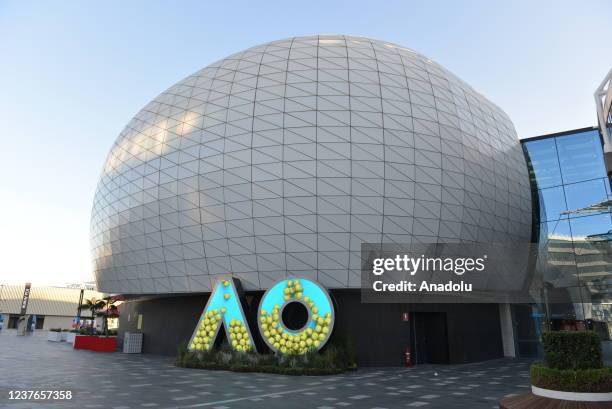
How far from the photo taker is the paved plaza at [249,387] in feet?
44.2

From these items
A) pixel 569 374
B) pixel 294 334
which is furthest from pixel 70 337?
pixel 569 374

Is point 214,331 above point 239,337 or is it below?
above

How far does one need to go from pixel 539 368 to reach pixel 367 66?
23.7 metres

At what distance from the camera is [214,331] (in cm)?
2470

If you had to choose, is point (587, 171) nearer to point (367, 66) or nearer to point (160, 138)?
point (367, 66)

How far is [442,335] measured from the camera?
2811 centimetres

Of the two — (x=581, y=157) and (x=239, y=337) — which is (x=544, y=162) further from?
(x=239, y=337)

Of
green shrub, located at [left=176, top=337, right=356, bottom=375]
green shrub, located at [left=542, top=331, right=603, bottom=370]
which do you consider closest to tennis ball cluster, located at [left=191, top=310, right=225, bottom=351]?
green shrub, located at [left=176, top=337, right=356, bottom=375]

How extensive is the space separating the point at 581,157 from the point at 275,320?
27.4m

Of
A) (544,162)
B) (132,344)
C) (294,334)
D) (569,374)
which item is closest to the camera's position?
(569,374)

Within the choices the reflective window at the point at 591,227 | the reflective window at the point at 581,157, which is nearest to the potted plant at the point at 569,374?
the reflective window at the point at 591,227

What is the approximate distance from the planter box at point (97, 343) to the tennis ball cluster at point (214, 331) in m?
15.3

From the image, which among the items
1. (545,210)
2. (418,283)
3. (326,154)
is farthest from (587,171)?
(326,154)

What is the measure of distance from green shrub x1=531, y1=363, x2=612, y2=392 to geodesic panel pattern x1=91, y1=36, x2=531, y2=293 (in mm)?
14575
